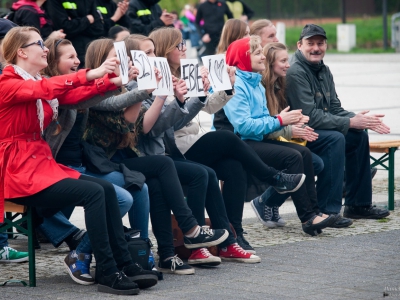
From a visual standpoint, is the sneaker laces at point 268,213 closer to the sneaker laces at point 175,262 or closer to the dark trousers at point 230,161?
the dark trousers at point 230,161

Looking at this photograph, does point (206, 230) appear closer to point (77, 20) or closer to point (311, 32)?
point (311, 32)

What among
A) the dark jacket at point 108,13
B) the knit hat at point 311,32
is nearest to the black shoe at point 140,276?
the knit hat at point 311,32

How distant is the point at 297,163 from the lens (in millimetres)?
6238

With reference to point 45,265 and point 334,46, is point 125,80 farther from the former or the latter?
point 334,46

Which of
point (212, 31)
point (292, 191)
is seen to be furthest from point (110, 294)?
point (212, 31)

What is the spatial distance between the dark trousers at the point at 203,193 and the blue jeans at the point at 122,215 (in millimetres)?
362

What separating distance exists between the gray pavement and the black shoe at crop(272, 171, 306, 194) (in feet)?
1.35

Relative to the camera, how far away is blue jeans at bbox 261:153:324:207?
6617 mm

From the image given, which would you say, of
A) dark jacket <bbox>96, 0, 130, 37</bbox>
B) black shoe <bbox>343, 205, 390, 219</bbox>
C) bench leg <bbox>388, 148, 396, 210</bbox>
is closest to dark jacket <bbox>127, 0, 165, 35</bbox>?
dark jacket <bbox>96, 0, 130, 37</bbox>

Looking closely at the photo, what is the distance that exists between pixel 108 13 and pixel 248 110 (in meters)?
3.94

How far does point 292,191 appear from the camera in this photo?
6.10 meters

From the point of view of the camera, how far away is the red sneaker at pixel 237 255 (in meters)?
5.50

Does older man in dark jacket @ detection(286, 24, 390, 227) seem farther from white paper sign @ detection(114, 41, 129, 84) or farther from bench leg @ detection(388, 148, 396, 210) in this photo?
white paper sign @ detection(114, 41, 129, 84)

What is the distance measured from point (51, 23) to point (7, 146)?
3.97 meters
